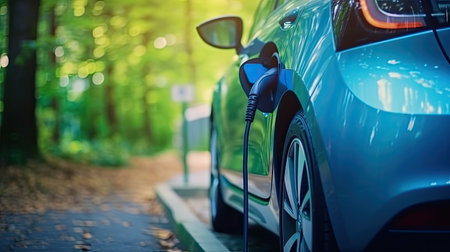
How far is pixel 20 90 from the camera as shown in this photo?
38.3 ft

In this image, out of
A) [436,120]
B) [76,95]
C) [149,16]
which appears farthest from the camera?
[76,95]

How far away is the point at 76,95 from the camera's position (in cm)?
2517

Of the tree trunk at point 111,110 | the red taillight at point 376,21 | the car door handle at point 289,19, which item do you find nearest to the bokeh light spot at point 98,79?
the tree trunk at point 111,110

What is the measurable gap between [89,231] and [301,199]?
370 centimetres

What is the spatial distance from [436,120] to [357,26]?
516 mm

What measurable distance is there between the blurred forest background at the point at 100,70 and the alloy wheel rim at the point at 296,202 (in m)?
7.52

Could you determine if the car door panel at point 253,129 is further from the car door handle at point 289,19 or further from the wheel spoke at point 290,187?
the wheel spoke at point 290,187

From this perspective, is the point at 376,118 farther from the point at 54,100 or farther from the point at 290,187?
the point at 54,100

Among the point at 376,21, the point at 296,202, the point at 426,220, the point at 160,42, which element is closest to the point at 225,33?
the point at 296,202

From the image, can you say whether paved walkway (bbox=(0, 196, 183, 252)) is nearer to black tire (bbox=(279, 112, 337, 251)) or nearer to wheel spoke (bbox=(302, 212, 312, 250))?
black tire (bbox=(279, 112, 337, 251))

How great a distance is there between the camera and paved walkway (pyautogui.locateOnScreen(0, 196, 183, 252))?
6191 mm

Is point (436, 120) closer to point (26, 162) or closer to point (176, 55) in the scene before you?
point (26, 162)

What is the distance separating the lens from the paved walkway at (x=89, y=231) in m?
6.19

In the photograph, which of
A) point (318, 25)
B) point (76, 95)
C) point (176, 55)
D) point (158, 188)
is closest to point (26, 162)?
point (158, 188)
